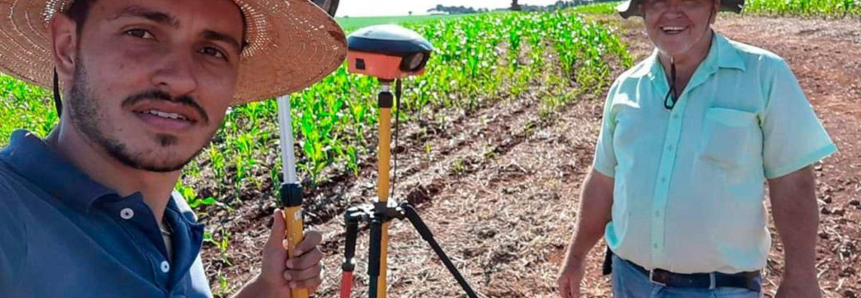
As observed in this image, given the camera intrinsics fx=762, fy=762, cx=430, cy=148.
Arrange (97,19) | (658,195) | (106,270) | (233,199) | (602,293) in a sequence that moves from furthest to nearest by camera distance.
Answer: (233,199) < (602,293) < (658,195) < (97,19) < (106,270)

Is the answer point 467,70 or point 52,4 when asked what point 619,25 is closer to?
point 467,70

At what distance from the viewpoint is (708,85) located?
6.59ft

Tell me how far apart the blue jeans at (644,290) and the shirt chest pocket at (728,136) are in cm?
35

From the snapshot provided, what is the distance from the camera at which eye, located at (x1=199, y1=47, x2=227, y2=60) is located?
133 cm

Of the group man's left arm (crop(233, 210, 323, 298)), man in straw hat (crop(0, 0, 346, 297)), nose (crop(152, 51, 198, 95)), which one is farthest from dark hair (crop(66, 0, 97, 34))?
man's left arm (crop(233, 210, 323, 298))

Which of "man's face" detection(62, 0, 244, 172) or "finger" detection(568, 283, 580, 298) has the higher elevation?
"man's face" detection(62, 0, 244, 172)

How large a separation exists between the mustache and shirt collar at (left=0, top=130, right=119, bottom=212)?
0.13m

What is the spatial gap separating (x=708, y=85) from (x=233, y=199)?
132 inches

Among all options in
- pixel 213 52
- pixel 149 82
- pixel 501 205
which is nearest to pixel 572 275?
pixel 213 52

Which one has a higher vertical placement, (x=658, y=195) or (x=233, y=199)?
(x=658, y=195)

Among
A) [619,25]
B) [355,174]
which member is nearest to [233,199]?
[355,174]

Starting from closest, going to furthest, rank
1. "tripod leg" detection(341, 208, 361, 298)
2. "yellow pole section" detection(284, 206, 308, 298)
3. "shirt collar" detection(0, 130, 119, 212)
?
"shirt collar" detection(0, 130, 119, 212) → "yellow pole section" detection(284, 206, 308, 298) → "tripod leg" detection(341, 208, 361, 298)

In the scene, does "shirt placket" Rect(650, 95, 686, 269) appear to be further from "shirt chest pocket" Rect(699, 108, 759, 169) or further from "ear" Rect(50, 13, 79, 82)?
"ear" Rect(50, 13, 79, 82)

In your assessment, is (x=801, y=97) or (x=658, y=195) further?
(x=658, y=195)
